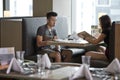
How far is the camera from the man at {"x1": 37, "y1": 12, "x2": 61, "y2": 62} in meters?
5.12

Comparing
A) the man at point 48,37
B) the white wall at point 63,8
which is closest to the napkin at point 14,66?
the man at point 48,37

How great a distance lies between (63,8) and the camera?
681 centimetres

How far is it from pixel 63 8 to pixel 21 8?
4.08 feet

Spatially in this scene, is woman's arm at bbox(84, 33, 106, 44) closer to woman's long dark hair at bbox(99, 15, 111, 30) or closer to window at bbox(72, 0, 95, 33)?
woman's long dark hair at bbox(99, 15, 111, 30)

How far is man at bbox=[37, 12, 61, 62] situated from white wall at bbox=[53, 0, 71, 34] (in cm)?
120

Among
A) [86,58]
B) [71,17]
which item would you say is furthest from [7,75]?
[71,17]

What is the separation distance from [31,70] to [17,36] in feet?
9.31

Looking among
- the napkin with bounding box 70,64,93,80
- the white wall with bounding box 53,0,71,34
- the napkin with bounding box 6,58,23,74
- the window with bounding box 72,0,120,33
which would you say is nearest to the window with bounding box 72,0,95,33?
the window with bounding box 72,0,120,33

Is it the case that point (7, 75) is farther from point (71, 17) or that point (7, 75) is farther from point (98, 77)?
point (71, 17)

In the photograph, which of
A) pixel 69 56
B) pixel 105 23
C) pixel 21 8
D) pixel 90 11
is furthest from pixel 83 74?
pixel 21 8

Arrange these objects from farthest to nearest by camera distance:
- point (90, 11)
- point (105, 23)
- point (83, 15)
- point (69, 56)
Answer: point (83, 15) → point (90, 11) → point (69, 56) → point (105, 23)

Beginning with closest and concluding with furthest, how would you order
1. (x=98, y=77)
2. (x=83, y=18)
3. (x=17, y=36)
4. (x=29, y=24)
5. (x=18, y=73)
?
(x=98, y=77)
(x=18, y=73)
(x=29, y=24)
(x=17, y=36)
(x=83, y=18)

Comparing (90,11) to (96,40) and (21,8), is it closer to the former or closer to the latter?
(21,8)

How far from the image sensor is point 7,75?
274 cm
